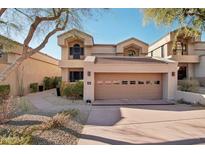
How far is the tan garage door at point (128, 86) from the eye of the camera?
15656 mm

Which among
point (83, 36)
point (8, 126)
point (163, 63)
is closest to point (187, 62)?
point (163, 63)

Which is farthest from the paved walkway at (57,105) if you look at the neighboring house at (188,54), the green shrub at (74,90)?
the neighboring house at (188,54)

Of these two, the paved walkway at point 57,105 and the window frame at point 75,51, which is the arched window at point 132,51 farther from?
the paved walkway at point 57,105

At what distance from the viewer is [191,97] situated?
13.9 meters

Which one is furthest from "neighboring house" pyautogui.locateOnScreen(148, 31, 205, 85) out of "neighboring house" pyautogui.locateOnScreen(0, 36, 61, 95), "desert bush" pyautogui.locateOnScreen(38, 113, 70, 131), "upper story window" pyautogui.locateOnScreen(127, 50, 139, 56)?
"desert bush" pyautogui.locateOnScreen(38, 113, 70, 131)

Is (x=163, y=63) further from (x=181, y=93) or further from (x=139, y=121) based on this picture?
(x=139, y=121)

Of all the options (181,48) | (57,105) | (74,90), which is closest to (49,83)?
(74,90)

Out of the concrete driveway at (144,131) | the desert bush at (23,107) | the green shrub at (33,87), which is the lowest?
the concrete driveway at (144,131)

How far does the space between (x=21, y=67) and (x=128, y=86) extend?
35.0ft

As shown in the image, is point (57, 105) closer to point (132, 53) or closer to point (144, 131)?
point (144, 131)

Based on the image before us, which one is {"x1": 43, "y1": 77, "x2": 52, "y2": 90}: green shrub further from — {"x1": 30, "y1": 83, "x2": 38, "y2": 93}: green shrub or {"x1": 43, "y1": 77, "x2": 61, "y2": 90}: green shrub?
{"x1": 30, "y1": 83, "x2": 38, "y2": 93}: green shrub

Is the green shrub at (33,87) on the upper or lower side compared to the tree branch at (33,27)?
lower

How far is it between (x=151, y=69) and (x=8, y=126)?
11.4 m

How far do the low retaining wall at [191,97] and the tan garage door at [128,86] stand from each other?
178cm
